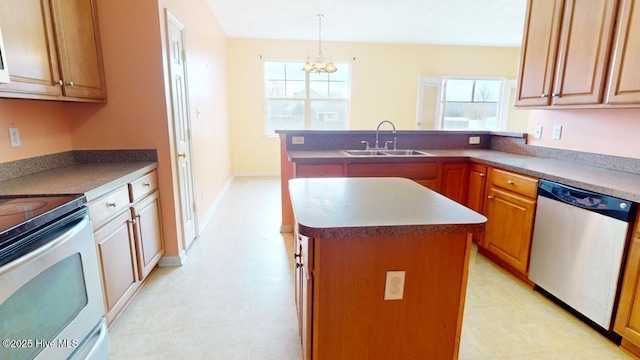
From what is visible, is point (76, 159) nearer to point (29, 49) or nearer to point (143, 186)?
point (143, 186)

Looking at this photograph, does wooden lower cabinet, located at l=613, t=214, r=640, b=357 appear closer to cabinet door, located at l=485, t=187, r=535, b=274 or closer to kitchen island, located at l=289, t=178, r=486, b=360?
cabinet door, located at l=485, t=187, r=535, b=274

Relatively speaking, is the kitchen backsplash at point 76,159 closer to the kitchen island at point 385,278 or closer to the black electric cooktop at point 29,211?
the black electric cooktop at point 29,211

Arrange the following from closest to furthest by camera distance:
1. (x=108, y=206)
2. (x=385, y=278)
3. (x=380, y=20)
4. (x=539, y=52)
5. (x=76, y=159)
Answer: (x=385, y=278)
(x=108, y=206)
(x=76, y=159)
(x=539, y=52)
(x=380, y=20)

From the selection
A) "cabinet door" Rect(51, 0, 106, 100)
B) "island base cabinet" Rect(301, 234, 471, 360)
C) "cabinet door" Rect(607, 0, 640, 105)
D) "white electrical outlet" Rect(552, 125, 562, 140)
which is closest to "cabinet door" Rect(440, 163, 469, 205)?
"white electrical outlet" Rect(552, 125, 562, 140)

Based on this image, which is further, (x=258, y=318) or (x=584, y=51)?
(x=584, y=51)

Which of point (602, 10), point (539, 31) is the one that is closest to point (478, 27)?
point (539, 31)

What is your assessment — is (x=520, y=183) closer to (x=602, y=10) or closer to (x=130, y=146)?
(x=602, y=10)

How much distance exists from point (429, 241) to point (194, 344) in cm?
140

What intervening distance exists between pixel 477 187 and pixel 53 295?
2.91 metres

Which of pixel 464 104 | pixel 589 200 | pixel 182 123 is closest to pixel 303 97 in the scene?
pixel 464 104

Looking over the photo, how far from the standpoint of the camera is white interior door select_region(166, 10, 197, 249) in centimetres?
256

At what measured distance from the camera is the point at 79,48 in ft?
6.46

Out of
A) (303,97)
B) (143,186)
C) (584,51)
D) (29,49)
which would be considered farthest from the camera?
(303,97)

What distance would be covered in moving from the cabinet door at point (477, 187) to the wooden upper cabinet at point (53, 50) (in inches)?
118
